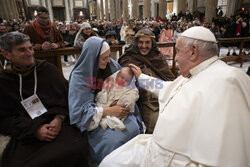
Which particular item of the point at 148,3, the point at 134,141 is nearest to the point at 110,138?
the point at 134,141

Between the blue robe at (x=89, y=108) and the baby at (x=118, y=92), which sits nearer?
the blue robe at (x=89, y=108)

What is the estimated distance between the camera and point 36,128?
1.74 meters

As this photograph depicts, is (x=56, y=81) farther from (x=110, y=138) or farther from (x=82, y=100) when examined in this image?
(x=110, y=138)

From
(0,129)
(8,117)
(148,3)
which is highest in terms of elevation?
(148,3)

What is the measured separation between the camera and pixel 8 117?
5.93ft

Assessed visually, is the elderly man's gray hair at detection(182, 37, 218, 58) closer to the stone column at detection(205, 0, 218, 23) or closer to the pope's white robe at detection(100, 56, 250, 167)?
the pope's white robe at detection(100, 56, 250, 167)

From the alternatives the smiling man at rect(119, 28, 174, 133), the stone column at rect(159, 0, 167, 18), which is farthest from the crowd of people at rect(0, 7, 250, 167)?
the stone column at rect(159, 0, 167, 18)

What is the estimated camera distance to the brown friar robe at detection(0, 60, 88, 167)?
5.37 feet

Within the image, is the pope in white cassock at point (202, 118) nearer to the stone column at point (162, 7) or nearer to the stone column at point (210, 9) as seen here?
the stone column at point (210, 9)

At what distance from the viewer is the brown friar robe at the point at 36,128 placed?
64.4 inches

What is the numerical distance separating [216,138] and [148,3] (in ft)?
66.4

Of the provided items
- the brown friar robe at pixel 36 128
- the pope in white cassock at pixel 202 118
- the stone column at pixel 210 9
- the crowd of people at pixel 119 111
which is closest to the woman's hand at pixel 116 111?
the crowd of people at pixel 119 111

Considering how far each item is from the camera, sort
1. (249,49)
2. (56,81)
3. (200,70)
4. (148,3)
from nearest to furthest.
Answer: (200,70)
(56,81)
(249,49)
(148,3)

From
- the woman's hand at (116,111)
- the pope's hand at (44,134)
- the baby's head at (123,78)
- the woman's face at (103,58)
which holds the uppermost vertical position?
the woman's face at (103,58)
